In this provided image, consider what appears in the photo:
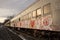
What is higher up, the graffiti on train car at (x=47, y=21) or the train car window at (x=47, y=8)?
the train car window at (x=47, y=8)

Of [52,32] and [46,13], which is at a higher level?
[46,13]

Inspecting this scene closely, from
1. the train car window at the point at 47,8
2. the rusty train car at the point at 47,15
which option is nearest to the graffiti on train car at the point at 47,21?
the rusty train car at the point at 47,15

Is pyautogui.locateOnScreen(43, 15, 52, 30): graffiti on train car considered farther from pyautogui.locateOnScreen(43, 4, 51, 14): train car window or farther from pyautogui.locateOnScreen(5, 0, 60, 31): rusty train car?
pyautogui.locateOnScreen(43, 4, 51, 14): train car window

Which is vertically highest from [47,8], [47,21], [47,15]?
[47,8]

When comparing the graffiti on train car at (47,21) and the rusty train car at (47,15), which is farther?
the graffiti on train car at (47,21)

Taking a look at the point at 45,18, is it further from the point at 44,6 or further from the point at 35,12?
the point at 35,12

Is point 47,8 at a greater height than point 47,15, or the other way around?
point 47,8

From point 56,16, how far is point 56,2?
85 cm

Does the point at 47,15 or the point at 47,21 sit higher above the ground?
the point at 47,15

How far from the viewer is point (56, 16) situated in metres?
13.4

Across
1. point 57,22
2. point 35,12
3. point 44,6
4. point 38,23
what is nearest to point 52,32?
point 57,22

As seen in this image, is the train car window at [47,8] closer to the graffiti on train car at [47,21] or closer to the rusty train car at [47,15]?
the rusty train car at [47,15]

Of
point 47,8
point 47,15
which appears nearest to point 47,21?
point 47,15

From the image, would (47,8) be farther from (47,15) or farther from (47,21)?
(47,21)
